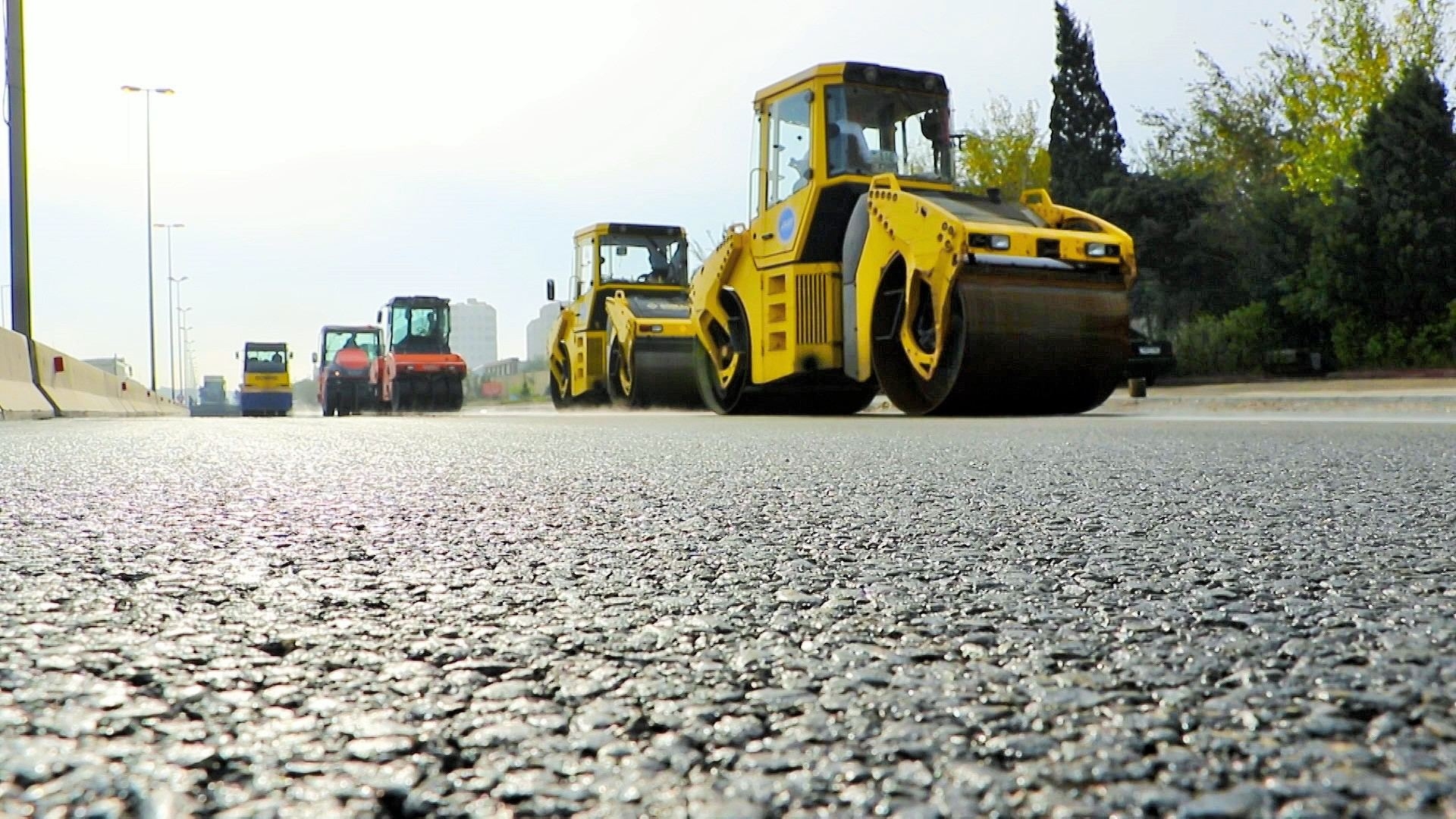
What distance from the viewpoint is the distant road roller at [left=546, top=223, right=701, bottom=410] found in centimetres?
1686

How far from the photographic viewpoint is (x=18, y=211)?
14828 mm

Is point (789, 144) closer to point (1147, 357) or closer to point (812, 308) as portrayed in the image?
point (812, 308)

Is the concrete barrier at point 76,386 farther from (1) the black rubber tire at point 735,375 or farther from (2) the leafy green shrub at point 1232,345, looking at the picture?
(2) the leafy green shrub at point 1232,345

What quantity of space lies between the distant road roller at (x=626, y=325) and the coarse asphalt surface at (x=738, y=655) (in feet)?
45.9

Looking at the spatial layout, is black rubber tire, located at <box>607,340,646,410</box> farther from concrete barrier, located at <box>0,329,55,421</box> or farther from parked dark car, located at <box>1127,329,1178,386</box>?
parked dark car, located at <box>1127,329,1178,386</box>

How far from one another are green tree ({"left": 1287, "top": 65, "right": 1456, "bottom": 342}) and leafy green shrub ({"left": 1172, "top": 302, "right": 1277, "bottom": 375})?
84cm

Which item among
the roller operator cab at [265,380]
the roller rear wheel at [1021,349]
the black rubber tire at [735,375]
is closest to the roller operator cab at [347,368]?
the roller operator cab at [265,380]

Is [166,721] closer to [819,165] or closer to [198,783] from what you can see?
[198,783]

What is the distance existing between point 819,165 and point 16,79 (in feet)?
35.2

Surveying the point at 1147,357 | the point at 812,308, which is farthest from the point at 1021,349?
the point at 1147,357

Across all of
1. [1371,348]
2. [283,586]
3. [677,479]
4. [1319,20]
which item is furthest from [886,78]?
[1319,20]

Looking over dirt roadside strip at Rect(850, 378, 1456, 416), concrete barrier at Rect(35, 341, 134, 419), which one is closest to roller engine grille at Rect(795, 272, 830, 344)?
dirt roadside strip at Rect(850, 378, 1456, 416)

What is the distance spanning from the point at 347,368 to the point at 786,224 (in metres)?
21.3

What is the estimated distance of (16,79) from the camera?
1542cm
